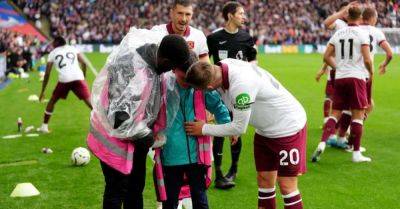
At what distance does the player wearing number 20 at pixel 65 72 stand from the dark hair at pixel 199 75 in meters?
8.00

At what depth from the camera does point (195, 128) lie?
198 inches

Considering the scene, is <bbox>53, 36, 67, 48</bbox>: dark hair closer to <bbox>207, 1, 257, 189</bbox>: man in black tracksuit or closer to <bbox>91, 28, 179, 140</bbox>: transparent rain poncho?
<bbox>207, 1, 257, 189</bbox>: man in black tracksuit

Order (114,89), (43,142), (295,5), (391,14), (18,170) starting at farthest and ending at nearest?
1. (295,5)
2. (391,14)
3. (43,142)
4. (18,170)
5. (114,89)

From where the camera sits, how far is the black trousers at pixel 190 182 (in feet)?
17.1

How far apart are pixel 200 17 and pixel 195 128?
4661 centimetres

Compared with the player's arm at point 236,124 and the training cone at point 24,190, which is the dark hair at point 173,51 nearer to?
the player's arm at point 236,124

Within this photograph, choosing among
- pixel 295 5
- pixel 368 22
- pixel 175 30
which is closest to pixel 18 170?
pixel 175 30

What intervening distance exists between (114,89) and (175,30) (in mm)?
2156

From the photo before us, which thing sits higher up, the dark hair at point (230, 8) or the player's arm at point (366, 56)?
the dark hair at point (230, 8)

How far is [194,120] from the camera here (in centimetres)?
513

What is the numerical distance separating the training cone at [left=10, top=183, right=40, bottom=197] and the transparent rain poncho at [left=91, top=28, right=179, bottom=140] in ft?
10.0

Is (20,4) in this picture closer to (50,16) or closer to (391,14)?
(50,16)

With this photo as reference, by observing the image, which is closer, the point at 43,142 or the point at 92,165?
the point at 92,165

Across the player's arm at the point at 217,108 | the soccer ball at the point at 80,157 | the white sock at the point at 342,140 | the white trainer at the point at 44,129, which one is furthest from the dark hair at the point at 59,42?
the player's arm at the point at 217,108
